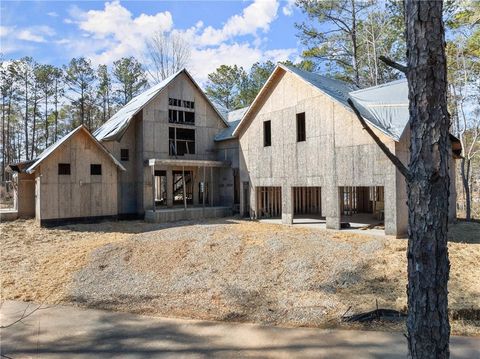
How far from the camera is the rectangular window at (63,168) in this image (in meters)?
16.0

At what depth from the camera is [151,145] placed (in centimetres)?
1961

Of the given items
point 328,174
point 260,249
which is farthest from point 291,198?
point 260,249

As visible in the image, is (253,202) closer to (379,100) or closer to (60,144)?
(379,100)

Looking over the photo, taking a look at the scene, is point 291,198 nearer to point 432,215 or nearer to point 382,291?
point 382,291

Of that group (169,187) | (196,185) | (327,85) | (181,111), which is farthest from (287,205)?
(181,111)

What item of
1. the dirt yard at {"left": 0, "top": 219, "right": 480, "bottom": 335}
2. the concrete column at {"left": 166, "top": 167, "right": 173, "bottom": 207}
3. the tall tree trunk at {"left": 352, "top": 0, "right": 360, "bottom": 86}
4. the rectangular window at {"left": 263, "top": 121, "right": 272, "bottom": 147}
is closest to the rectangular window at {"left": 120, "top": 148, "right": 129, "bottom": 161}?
the concrete column at {"left": 166, "top": 167, "right": 173, "bottom": 207}

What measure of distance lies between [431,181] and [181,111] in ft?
63.8

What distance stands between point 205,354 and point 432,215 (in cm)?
344

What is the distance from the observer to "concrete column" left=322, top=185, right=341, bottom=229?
13594 millimetres

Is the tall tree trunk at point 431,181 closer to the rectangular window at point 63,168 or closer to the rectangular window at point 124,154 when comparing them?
the rectangular window at point 63,168

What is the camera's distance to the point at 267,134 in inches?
691

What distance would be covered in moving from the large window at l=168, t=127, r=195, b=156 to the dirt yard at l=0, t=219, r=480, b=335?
341 inches

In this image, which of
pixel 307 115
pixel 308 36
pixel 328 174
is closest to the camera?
pixel 328 174

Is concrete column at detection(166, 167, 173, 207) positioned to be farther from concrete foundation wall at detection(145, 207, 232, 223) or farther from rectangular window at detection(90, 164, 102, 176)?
rectangular window at detection(90, 164, 102, 176)
